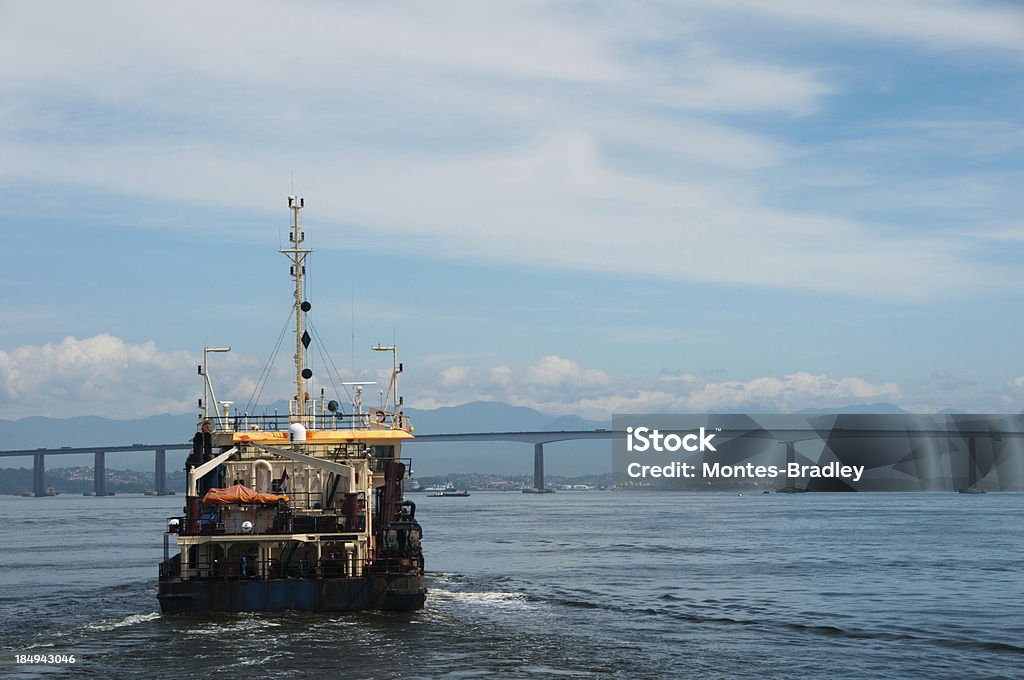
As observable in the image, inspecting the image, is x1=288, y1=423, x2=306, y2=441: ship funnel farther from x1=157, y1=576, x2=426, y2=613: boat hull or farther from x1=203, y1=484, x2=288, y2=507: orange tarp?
x1=157, y1=576, x2=426, y2=613: boat hull

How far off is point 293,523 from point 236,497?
2.04m

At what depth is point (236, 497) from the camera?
1570 inches

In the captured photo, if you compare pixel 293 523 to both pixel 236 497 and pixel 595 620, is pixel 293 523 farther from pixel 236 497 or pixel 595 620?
pixel 595 620

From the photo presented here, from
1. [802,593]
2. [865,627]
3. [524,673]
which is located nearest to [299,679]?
[524,673]

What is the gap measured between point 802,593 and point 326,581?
66.5 feet

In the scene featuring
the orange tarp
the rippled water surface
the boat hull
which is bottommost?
the rippled water surface

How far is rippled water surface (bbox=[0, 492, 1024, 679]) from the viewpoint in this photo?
33000mm

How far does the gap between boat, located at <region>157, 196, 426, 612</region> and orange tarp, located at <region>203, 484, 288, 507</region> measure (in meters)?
0.03

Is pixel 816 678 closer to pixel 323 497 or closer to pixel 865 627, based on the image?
pixel 865 627

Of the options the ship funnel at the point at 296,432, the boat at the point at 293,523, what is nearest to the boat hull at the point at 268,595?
the boat at the point at 293,523

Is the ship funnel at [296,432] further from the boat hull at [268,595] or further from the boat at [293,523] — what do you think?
the boat hull at [268,595]

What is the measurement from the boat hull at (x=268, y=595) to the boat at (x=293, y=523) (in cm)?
3

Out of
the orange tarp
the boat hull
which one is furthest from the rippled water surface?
the orange tarp

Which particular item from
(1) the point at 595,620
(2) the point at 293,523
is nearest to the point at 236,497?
(2) the point at 293,523
